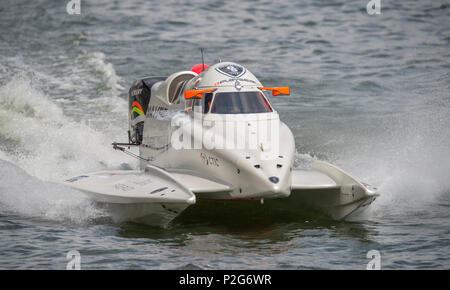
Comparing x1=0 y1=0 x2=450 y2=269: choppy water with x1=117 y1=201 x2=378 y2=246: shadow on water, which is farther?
x1=117 y1=201 x2=378 y2=246: shadow on water

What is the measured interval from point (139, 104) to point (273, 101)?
276 inches

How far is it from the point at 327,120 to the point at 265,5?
10981 millimetres

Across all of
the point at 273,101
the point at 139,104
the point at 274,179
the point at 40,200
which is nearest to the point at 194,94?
the point at 274,179

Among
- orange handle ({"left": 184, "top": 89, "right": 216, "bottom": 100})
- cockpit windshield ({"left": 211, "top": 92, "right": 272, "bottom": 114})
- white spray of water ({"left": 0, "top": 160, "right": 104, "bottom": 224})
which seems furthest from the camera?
white spray of water ({"left": 0, "top": 160, "right": 104, "bottom": 224})

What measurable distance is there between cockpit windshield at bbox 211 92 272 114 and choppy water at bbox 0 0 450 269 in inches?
70.9

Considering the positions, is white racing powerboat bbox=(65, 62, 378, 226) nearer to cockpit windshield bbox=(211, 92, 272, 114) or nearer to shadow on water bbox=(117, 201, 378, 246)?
cockpit windshield bbox=(211, 92, 272, 114)

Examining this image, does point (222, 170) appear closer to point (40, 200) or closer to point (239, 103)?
point (239, 103)

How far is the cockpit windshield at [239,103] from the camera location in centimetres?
1045

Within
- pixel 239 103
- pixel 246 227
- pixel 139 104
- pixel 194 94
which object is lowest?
pixel 246 227

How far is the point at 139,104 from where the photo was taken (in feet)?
43.7

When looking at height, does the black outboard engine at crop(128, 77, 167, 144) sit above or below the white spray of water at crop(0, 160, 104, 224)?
above

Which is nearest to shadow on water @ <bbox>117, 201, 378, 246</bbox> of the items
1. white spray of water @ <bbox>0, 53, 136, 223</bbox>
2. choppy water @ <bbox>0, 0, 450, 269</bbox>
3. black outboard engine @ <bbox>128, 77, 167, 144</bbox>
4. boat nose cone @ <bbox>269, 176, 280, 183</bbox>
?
choppy water @ <bbox>0, 0, 450, 269</bbox>

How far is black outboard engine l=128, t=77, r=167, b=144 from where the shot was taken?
13.1 meters
